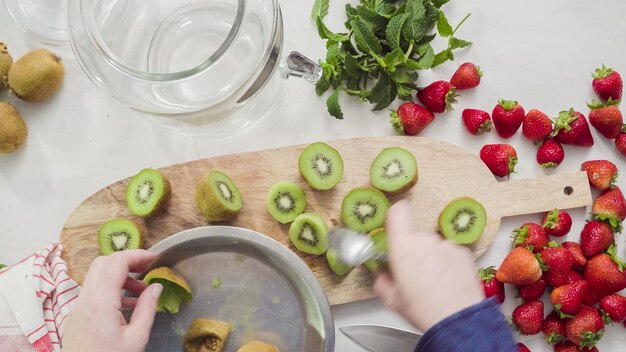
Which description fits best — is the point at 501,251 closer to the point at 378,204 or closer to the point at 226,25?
the point at 378,204

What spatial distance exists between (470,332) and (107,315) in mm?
699

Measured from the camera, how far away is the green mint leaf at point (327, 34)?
174cm

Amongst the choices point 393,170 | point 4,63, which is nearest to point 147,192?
point 4,63

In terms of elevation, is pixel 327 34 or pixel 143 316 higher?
pixel 327 34

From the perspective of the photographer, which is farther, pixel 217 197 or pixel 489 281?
pixel 489 281

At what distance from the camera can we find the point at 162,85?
1596mm

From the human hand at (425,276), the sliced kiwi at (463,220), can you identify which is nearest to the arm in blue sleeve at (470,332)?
the human hand at (425,276)

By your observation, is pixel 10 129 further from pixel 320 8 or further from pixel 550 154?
pixel 550 154

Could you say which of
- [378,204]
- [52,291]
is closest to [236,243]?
[378,204]

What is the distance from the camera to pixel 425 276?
4.46 feet

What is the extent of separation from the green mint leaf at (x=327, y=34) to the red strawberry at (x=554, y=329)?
876 mm

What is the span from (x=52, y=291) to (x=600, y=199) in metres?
1.39

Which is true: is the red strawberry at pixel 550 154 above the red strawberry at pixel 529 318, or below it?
above

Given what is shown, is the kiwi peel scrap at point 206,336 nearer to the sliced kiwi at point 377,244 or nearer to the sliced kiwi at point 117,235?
the sliced kiwi at point 117,235
